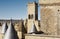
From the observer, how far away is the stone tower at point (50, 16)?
10.6m

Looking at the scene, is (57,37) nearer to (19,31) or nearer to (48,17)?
(48,17)

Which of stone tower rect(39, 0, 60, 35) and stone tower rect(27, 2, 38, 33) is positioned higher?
stone tower rect(27, 2, 38, 33)

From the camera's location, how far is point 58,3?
1057 centimetres

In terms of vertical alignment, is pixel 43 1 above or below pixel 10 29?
above

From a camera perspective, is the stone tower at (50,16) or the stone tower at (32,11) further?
the stone tower at (32,11)

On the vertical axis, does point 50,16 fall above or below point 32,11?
below

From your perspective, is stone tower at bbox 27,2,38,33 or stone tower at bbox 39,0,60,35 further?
stone tower at bbox 27,2,38,33

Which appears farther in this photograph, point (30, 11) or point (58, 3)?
point (30, 11)

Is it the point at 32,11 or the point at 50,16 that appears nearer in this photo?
the point at 50,16

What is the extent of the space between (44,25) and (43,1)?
134 centimetres

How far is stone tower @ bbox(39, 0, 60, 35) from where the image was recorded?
10578 millimetres

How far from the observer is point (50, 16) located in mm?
10797

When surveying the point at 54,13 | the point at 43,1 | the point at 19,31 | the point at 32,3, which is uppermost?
the point at 32,3

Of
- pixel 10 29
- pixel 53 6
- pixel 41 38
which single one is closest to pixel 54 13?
pixel 53 6
